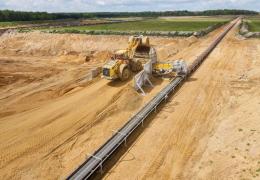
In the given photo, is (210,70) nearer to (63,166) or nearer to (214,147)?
(214,147)

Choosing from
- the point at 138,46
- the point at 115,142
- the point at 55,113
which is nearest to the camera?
the point at 115,142

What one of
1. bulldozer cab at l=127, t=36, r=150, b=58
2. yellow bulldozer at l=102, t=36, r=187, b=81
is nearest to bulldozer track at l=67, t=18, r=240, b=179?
yellow bulldozer at l=102, t=36, r=187, b=81

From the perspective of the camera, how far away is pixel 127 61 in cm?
1967

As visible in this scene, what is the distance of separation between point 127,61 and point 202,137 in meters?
8.84

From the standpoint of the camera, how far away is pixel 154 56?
20703mm

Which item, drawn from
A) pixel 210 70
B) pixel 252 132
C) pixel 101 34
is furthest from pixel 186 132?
pixel 101 34

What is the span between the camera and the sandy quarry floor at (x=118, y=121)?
10516 mm

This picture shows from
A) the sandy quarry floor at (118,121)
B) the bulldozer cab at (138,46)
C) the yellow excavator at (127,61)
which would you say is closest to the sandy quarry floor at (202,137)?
the sandy quarry floor at (118,121)

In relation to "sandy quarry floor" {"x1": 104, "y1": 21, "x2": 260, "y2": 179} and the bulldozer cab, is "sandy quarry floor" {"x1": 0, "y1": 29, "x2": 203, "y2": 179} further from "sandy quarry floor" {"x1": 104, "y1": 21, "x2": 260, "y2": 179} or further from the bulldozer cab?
the bulldozer cab

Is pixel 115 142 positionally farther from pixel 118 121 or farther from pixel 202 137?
pixel 202 137

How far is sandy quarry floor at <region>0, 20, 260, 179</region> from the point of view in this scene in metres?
10.5

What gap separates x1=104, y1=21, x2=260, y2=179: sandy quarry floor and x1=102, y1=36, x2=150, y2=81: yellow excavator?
12.4 ft

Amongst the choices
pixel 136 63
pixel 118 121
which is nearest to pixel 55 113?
pixel 118 121

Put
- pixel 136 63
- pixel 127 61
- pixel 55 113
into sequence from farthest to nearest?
pixel 136 63, pixel 127 61, pixel 55 113
